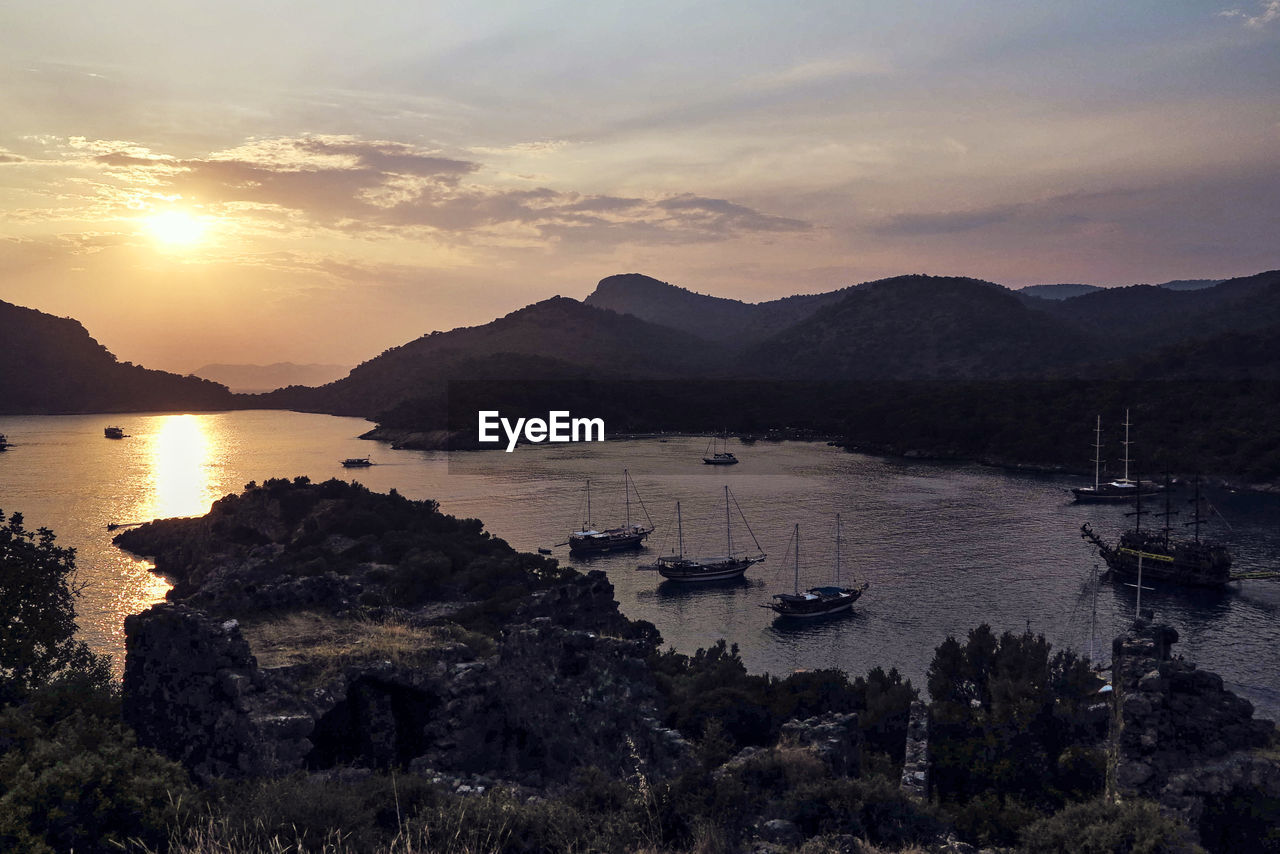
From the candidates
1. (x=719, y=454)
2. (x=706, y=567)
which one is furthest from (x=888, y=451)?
(x=706, y=567)

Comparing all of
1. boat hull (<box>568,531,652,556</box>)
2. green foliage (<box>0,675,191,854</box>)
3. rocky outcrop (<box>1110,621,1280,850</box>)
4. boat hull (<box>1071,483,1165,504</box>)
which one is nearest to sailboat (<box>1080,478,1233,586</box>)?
boat hull (<box>1071,483,1165,504</box>)

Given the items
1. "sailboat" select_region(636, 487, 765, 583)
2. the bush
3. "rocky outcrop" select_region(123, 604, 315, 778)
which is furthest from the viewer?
"sailboat" select_region(636, 487, 765, 583)

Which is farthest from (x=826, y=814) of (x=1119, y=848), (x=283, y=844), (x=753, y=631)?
(x=753, y=631)

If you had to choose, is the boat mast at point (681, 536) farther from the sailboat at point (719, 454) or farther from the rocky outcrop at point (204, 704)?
the rocky outcrop at point (204, 704)

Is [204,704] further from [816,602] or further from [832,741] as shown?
[816,602]

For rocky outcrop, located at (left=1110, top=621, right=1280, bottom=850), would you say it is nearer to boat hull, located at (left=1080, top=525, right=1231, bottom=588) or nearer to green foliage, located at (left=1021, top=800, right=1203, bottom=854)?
green foliage, located at (left=1021, top=800, right=1203, bottom=854)

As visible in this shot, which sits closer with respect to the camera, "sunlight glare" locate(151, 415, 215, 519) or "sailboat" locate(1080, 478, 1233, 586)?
"sailboat" locate(1080, 478, 1233, 586)
